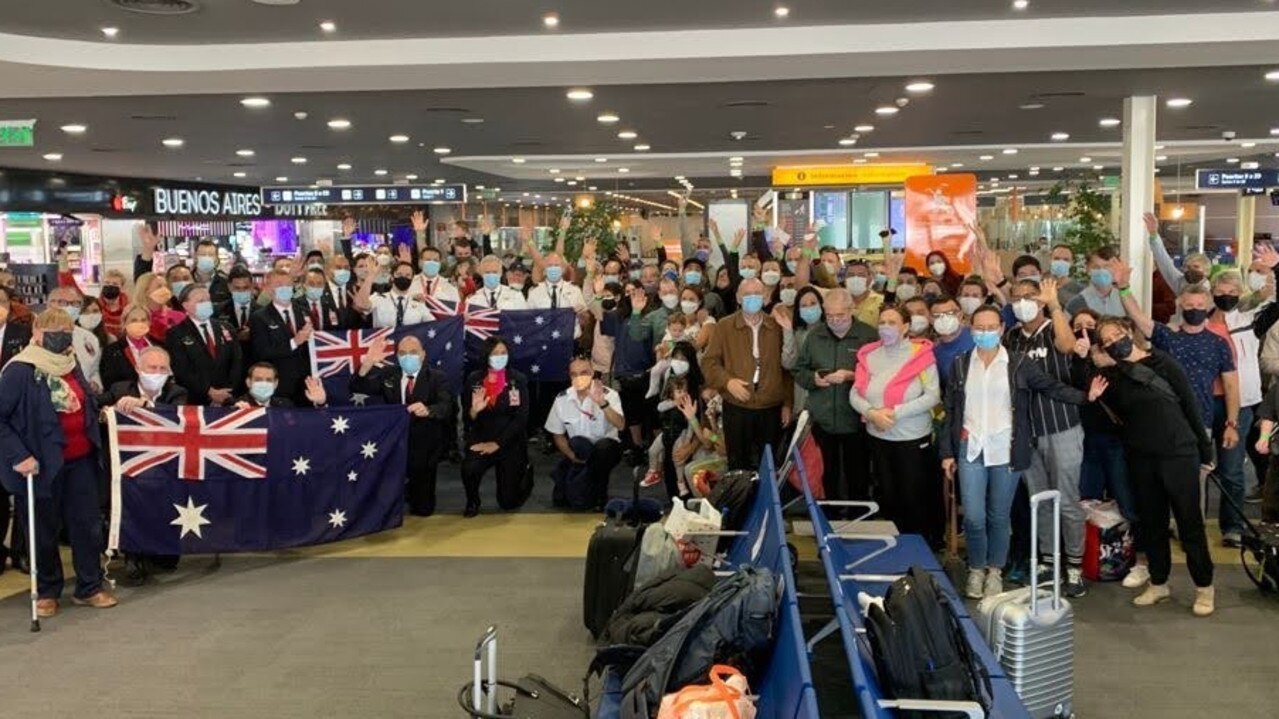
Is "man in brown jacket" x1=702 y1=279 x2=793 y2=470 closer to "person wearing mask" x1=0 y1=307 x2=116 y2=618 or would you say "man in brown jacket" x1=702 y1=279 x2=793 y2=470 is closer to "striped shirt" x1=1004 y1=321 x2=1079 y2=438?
"striped shirt" x1=1004 y1=321 x2=1079 y2=438

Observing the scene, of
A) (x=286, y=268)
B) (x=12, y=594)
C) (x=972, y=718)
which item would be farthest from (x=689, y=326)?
(x=972, y=718)

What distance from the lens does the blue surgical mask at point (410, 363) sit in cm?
909

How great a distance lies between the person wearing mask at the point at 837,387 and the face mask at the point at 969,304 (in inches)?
26.6

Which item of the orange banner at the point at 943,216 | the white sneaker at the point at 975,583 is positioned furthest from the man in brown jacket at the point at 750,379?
the orange banner at the point at 943,216

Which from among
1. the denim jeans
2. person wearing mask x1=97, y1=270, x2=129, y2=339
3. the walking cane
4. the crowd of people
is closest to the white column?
the crowd of people

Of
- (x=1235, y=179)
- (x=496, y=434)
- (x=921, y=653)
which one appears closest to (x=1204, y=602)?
(x=921, y=653)

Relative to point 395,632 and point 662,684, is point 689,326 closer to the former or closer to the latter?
point 395,632

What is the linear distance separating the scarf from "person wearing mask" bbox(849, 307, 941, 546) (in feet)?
A: 16.2

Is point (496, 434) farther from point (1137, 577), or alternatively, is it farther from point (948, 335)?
point (1137, 577)

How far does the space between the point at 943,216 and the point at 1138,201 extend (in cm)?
398

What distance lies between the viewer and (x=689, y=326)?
9953 mm

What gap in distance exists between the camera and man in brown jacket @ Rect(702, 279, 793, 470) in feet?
27.8

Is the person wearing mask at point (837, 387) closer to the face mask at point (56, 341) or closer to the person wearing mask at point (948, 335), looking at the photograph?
the person wearing mask at point (948, 335)

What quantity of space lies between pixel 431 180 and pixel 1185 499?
22726 millimetres
